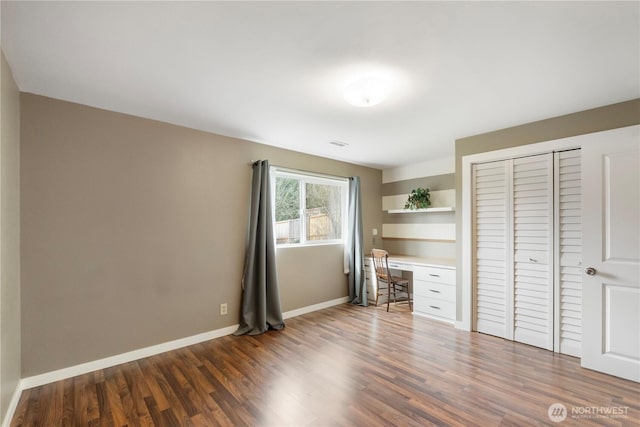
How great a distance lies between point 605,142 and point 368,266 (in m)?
3.21

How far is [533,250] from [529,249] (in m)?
0.04

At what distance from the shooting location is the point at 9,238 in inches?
77.2

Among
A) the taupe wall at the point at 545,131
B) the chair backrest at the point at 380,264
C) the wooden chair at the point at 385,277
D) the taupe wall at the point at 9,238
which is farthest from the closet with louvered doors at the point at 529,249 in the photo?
the taupe wall at the point at 9,238

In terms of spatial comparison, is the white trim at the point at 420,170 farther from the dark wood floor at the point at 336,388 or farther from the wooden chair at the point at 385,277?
the dark wood floor at the point at 336,388

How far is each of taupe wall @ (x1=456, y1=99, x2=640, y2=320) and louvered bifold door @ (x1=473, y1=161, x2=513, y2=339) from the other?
0.19 meters

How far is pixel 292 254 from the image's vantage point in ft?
13.3

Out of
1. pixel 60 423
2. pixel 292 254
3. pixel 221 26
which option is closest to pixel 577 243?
pixel 292 254

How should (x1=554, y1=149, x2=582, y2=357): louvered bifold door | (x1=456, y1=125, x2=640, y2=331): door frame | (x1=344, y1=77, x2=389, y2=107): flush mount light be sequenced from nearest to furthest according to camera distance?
(x1=344, y1=77, x2=389, y2=107): flush mount light
(x1=554, y1=149, x2=582, y2=357): louvered bifold door
(x1=456, y1=125, x2=640, y2=331): door frame

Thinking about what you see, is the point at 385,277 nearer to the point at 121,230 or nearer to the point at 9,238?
the point at 121,230

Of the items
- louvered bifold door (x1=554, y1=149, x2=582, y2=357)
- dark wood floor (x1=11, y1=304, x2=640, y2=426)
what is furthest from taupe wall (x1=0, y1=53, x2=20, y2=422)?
louvered bifold door (x1=554, y1=149, x2=582, y2=357)

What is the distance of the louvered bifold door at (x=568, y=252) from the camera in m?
2.76

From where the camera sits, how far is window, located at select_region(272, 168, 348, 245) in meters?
4.02

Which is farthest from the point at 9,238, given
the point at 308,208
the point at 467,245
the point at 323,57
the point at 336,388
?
the point at 467,245

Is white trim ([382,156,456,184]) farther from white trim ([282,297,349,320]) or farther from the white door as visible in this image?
white trim ([282,297,349,320])
